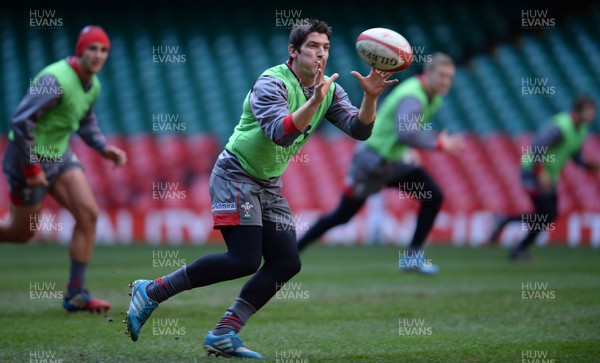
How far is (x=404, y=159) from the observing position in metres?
10.8

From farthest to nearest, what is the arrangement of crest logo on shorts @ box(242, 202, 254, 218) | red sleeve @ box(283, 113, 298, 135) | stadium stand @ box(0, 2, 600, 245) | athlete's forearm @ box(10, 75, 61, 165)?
stadium stand @ box(0, 2, 600, 245) < athlete's forearm @ box(10, 75, 61, 165) < crest logo on shorts @ box(242, 202, 254, 218) < red sleeve @ box(283, 113, 298, 135)

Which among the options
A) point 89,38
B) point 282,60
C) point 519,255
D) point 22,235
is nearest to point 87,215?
point 22,235

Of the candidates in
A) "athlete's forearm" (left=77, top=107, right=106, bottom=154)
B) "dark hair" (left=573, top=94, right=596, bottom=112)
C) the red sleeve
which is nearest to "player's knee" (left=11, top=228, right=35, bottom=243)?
"athlete's forearm" (left=77, top=107, right=106, bottom=154)

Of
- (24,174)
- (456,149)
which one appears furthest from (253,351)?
(456,149)

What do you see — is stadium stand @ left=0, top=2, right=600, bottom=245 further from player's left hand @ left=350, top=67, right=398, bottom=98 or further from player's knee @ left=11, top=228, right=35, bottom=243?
player's left hand @ left=350, top=67, right=398, bottom=98

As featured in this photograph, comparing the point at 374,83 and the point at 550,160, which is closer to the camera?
the point at 374,83

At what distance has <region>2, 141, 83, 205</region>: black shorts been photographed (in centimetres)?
774

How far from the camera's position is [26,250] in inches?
613

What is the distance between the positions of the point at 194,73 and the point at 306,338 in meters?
17.6

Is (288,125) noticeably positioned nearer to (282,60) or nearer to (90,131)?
(90,131)

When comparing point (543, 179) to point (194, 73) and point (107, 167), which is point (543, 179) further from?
point (194, 73)

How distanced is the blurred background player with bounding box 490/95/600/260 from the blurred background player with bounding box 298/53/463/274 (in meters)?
2.86

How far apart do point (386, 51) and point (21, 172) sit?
3.76 meters

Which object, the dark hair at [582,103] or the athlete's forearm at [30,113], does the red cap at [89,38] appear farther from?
the dark hair at [582,103]
